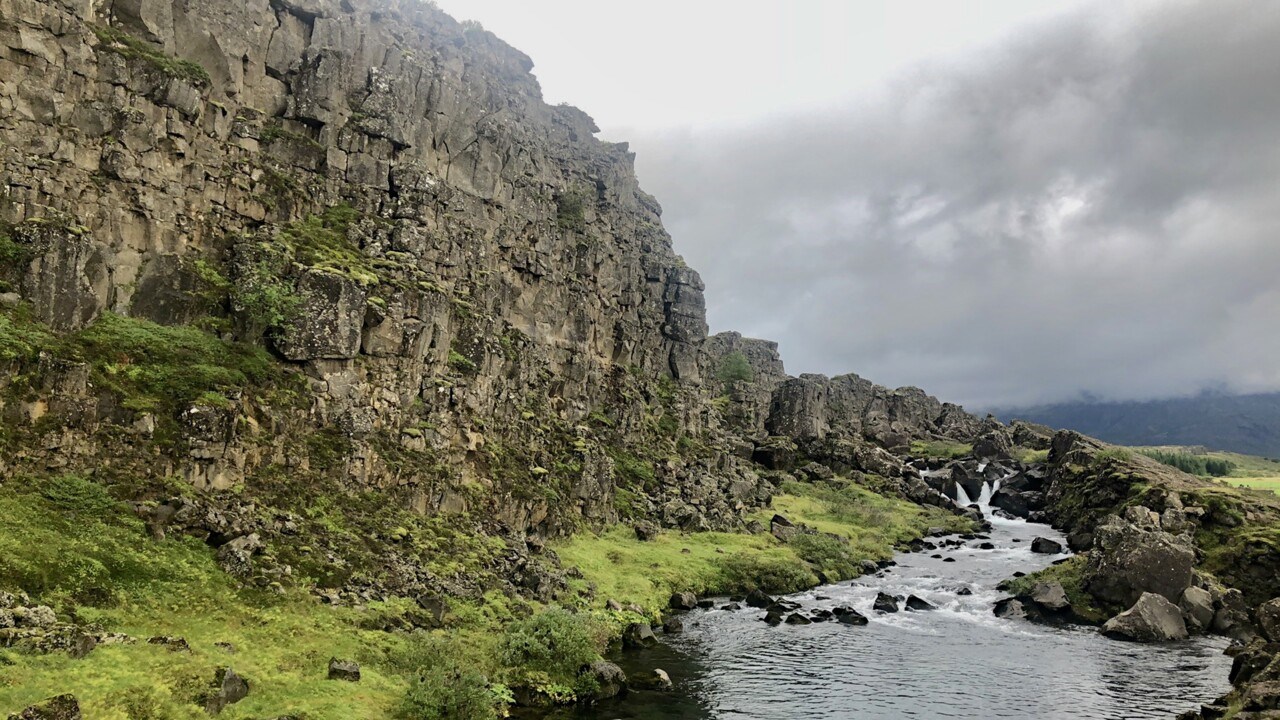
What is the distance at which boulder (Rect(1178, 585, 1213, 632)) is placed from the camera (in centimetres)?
5175

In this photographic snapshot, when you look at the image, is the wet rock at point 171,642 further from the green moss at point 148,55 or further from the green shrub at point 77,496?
the green moss at point 148,55

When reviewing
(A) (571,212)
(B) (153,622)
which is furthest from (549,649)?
(A) (571,212)

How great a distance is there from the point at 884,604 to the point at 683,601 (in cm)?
1863

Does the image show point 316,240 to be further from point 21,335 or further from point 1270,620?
point 1270,620

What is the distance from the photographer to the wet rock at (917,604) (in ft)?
197

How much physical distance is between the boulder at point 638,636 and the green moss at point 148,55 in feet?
174

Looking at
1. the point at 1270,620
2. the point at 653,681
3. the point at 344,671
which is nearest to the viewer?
the point at 344,671

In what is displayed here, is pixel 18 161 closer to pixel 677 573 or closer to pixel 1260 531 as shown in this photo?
pixel 677 573

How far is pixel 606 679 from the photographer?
3712 centimetres

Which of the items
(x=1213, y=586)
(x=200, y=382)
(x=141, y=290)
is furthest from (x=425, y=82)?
(x=1213, y=586)

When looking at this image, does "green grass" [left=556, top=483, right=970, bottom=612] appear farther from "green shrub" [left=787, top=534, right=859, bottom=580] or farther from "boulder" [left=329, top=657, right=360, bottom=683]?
"boulder" [left=329, top=657, right=360, bottom=683]

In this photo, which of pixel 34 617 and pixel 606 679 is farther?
pixel 606 679

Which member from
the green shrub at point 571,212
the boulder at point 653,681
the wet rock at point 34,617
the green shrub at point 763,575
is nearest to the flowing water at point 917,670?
the boulder at point 653,681

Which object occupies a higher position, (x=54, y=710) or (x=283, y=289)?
(x=283, y=289)
